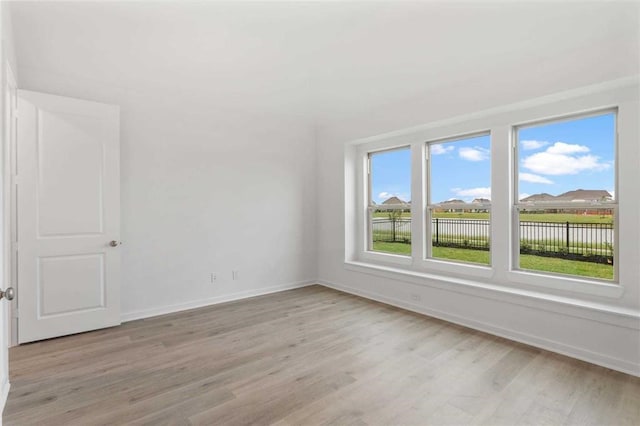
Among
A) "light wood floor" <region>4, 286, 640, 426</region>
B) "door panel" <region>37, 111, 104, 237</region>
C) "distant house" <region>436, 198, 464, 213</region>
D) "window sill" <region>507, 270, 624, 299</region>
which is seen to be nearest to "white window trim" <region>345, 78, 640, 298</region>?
"window sill" <region>507, 270, 624, 299</region>

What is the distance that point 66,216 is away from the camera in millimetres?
3297

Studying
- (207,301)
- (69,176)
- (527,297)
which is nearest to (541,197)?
(527,297)

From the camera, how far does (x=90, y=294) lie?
3420 mm

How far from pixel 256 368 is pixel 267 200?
8.98ft

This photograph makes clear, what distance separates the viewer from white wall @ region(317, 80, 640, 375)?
267 centimetres

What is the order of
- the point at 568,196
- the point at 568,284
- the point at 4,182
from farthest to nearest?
the point at 568,196, the point at 568,284, the point at 4,182

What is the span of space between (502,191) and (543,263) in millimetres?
851

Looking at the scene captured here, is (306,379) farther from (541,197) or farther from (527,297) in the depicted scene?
(541,197)

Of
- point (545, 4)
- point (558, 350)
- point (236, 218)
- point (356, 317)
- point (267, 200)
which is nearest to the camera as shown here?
point (545, 4)

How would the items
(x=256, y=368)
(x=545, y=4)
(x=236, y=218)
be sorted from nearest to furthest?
1. (x=545, y=4)
2. (x=256, y=368)
3. (x=236, y=218)

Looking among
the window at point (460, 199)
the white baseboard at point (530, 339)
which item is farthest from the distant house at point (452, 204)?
the white baseboard at point (530, 339)

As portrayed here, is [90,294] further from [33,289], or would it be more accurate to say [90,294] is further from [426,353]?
[426,353]

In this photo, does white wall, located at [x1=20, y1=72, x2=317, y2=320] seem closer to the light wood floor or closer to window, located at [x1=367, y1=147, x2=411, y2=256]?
the light wood floor

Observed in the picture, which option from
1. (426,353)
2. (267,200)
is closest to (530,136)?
(426,353)
